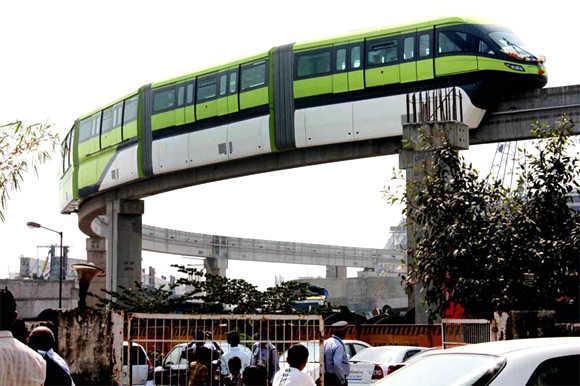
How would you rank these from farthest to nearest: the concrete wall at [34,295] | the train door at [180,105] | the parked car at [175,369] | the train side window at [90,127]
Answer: the concrete wall at [34,295], the train side window at [90,127], the train door at [180,105], the parked car at [175,369]

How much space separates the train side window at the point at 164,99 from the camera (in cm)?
3954

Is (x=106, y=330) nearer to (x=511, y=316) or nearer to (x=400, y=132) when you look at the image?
(x=511, y=316)

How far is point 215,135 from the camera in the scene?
3753 centimetres

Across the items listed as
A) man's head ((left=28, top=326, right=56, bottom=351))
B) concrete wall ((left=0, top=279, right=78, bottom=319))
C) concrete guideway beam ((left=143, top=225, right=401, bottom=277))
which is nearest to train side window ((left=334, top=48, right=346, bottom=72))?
man's head ((left=28, top=326, right=56, bottom=351))

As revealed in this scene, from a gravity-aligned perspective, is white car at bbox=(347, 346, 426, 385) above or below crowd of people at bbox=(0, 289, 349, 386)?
below

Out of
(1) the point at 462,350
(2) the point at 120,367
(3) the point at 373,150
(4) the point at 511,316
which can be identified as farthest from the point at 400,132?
(1) the point at 462,350

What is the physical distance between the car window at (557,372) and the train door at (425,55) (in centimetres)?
2486

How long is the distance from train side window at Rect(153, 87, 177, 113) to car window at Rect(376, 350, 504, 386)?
107ft

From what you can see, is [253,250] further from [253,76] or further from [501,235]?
[501,235]

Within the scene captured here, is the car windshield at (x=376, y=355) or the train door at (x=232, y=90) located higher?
the train door at (x=232, y=90)

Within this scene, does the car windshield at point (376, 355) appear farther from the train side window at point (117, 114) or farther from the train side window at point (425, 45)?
the train side window at point (117, 114)

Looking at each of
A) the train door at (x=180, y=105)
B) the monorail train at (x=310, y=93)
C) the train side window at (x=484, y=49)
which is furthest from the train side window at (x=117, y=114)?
the train side window at (x=484, y=49)

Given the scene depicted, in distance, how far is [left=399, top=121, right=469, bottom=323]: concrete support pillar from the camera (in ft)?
62.8

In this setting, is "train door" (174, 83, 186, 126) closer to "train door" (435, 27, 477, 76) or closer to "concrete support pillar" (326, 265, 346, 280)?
"train door" (435, 27, 477, 76)
